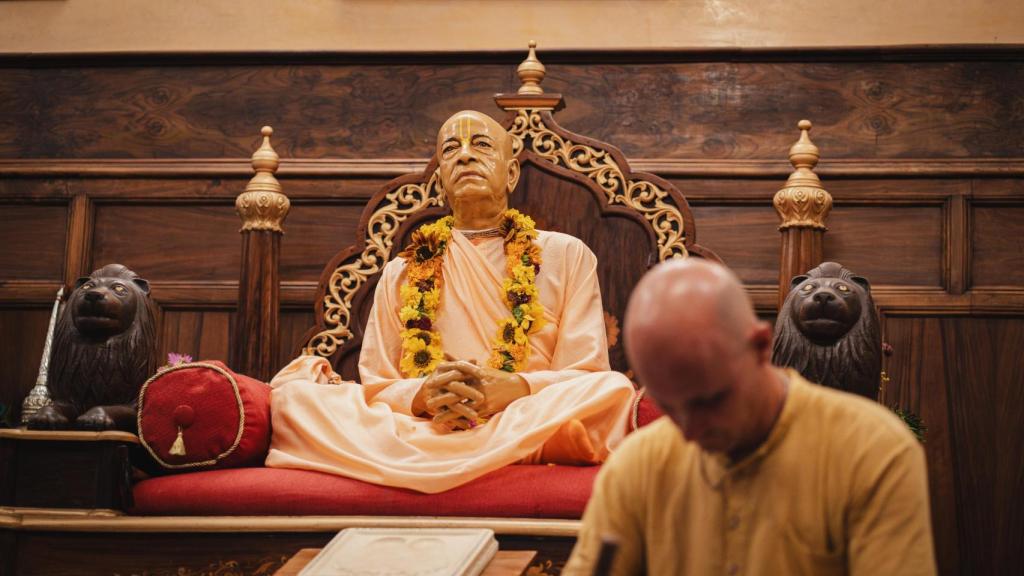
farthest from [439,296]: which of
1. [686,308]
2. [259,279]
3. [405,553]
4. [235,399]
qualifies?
[686,308]

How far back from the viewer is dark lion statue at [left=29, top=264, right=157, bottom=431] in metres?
3.96

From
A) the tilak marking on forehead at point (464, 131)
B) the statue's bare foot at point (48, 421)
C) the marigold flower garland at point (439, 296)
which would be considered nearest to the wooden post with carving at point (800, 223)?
the marigold flower garland at point (439, 296)

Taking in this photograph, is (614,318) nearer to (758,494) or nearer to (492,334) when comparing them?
(492,334)

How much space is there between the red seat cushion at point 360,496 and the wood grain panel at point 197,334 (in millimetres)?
1717

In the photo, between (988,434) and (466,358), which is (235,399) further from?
(988,434)

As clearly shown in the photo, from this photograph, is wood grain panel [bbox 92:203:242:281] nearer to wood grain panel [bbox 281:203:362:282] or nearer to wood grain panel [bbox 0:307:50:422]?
wood grain panel [bbox 281:203:362:282]

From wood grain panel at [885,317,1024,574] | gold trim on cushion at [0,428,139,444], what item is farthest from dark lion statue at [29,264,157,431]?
wood grain panel at [885,317,1024,574]

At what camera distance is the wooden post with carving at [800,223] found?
15.2ft

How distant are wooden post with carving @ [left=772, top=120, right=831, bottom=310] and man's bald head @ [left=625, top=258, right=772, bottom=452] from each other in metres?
2.98

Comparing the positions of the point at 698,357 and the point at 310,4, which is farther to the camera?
the point at 310,4

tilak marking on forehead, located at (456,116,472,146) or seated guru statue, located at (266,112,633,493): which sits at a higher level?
tilak marking on forehead, located at (456,116,472,146)

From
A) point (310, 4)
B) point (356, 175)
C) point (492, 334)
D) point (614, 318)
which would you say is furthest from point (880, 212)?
point (310, 4)

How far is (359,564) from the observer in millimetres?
2689

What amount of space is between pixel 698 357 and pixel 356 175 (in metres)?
3.96
